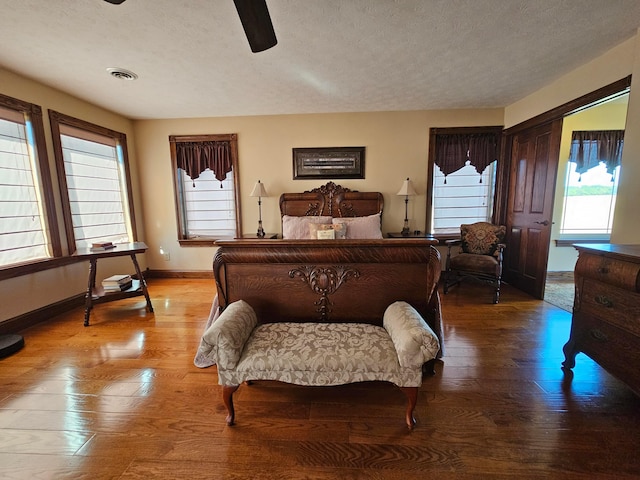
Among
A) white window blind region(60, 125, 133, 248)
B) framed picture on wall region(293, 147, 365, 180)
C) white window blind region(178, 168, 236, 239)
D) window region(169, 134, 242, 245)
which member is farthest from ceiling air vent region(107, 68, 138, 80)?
framed picture on wall region(293, 147, 365, 180)

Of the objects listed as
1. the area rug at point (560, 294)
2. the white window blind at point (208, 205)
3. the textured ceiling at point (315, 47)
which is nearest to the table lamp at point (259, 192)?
the white window blind at point (208, 205)

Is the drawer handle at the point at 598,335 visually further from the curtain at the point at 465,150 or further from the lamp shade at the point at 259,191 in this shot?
the lamp shade at the point at 259,191

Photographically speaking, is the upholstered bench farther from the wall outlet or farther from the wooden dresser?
the wall outlet

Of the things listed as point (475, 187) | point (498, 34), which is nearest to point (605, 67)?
point (498, 34)

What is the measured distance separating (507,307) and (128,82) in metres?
4.76

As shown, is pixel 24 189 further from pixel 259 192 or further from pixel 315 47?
pixel 315 47

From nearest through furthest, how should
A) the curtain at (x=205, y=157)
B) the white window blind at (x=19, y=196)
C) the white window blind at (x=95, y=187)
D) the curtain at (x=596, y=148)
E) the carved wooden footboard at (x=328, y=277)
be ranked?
the carved wooden footboard at (x=328, y=277)
the white window blind at (x=19, y=196)
the white window blind at (x=95, y=187)
the curtain at (x=596, y=148)
the curtain at (x=205, y=157)

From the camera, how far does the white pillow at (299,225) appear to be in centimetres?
353

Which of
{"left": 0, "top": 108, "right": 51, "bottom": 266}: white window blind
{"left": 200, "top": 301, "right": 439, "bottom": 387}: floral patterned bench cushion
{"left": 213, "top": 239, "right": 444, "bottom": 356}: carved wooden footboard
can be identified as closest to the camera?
{"left": 200, "top": 301, "right": 439, "bottom": 387}: floral patterned bench cushion

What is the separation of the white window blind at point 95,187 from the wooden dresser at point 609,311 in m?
4.86

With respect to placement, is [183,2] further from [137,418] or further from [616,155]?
[616,155]

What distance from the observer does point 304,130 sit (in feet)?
12.6

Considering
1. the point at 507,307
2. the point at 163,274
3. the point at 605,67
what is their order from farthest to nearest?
the point at 163,274
the point at 507,307
the point at 605,67

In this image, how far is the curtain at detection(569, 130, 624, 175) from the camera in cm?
365
